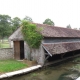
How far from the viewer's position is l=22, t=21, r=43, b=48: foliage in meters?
13.0

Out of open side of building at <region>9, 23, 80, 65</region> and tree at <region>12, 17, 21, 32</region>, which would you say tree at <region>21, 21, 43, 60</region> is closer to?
open side of building at <region>9, 23, 80, 65</region>

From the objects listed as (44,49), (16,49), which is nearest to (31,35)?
(44,49)

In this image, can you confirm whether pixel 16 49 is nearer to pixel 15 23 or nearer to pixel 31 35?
pixel 31 35

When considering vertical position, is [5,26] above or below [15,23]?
below

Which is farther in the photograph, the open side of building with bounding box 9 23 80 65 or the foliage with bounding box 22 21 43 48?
the foliage with bounding box 22 21 43 48

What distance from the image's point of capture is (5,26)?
45.0 meters

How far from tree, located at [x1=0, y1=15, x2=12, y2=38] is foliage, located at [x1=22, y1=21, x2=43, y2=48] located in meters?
31.1

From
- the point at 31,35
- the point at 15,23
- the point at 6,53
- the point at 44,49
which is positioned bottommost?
the point at 6,53

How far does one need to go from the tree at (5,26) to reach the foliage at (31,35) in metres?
31.1

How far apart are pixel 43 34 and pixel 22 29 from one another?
112 inches

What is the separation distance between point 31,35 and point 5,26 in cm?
3414

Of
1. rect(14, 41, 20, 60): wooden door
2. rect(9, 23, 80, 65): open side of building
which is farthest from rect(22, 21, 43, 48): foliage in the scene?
rect(14, 41, 20, 60): wooden door

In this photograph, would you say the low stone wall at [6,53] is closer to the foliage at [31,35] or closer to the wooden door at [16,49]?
the wooden door at [16,49]

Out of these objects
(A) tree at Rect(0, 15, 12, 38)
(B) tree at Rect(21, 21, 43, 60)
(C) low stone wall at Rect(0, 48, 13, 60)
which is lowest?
(C) low stone wall at Rect(0, 48, 13, 60)
